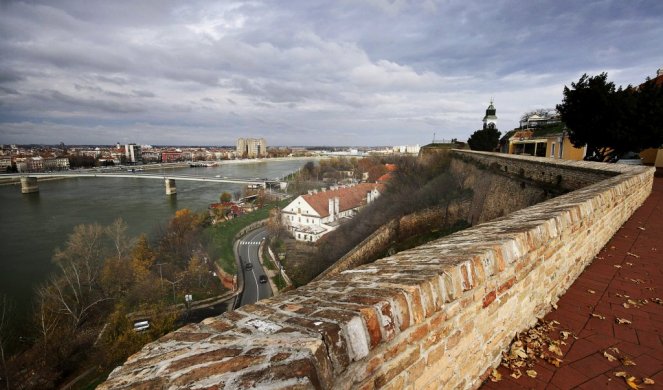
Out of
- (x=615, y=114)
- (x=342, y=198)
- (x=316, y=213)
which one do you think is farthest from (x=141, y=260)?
(x=615, y=114)

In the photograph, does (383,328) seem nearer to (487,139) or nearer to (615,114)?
(615,114)

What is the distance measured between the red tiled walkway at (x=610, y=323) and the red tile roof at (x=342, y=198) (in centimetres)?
2583

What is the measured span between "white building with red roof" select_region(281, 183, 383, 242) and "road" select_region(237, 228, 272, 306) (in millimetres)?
3327

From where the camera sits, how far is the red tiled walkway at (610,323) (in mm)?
1898

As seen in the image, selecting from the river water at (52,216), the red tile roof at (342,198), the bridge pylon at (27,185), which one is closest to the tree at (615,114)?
the red tile roof at (342,198)

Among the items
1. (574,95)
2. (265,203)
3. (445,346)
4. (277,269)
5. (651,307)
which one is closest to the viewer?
(445,346)

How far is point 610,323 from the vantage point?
2.42m

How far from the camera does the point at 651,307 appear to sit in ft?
8.68

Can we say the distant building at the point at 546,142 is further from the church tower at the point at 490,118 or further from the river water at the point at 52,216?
the river water at the point at 52,216

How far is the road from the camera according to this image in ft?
59.3

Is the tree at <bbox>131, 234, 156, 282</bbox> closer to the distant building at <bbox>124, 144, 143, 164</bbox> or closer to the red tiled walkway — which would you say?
the red tiled walkway

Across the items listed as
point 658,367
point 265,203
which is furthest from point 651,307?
point 265,203

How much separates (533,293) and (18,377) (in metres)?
16.3

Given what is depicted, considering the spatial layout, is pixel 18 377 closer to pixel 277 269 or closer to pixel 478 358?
pixel 277 269
